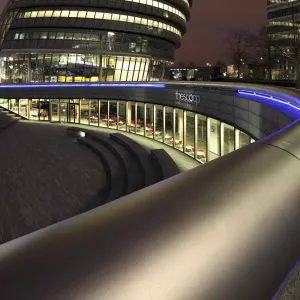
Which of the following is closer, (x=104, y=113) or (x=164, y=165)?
(x=164, y=165)

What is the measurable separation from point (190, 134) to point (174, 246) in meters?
24.7

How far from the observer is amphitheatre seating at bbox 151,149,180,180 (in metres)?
17.2

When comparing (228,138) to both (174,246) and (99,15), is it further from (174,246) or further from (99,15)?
(99,15)

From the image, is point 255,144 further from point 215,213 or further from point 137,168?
point 137,168

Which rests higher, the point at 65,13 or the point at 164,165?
the point at 65,13

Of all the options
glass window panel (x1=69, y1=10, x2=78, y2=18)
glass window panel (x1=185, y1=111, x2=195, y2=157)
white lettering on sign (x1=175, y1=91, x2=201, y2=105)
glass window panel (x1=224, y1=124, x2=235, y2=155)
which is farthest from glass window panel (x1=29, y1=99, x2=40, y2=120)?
glass window panel (x1=224, y1=124, x2=235, y2=155)

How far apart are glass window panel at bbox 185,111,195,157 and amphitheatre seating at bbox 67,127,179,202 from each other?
126 inches

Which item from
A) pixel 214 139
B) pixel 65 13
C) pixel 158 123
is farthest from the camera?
pixel 65 13

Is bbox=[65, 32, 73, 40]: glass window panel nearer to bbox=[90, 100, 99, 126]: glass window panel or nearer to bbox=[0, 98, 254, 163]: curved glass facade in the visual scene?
bbox=[0, 98, 254, 163]: curved glass facade

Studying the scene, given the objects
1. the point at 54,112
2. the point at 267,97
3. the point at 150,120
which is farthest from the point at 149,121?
the point at 267,97

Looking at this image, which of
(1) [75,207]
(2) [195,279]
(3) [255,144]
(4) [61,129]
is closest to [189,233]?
(2) [195,279]

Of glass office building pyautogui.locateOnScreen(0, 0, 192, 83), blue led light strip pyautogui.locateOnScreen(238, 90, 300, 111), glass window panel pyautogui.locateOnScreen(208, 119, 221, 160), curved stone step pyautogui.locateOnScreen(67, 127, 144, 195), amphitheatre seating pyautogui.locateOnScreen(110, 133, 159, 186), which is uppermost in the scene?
glass office building pyautogui.locateOnScreen(0, 0, 192, 83)

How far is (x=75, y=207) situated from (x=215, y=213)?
47.7 feet

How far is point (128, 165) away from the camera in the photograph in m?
21.9
